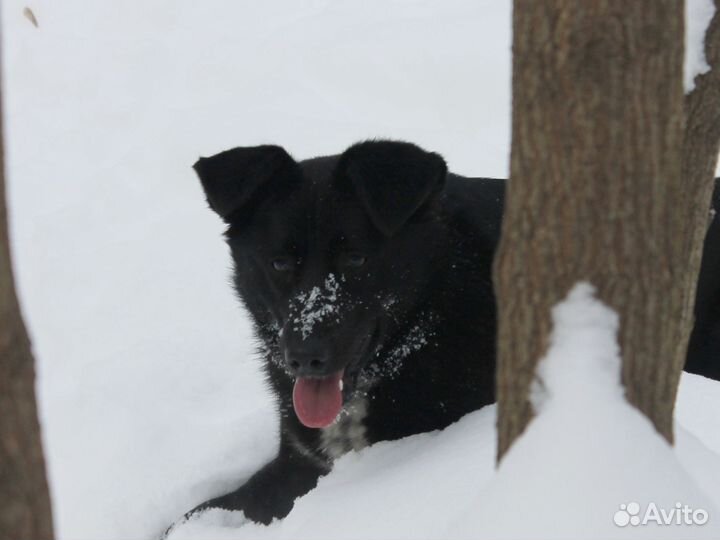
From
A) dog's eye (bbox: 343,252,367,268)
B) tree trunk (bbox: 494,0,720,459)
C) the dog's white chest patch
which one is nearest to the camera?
tree trunk (bbox: 494,0,720,459)

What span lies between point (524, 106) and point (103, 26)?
7.05 meters

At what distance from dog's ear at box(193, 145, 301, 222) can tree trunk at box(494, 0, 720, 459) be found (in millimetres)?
1635

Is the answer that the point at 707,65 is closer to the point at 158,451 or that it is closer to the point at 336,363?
the point at 336,363

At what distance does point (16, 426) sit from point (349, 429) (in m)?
2.18

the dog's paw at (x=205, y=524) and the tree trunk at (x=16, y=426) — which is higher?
the tree trunk at (x=16, y=426)

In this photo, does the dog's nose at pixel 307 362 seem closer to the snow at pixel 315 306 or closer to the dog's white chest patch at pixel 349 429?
the snow at pixel 315 306

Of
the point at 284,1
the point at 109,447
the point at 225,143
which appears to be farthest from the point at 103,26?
the point at 109,447

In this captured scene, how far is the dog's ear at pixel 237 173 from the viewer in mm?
3396

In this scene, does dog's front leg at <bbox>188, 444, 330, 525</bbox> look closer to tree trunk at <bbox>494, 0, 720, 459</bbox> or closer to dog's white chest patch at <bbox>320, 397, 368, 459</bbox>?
dog's white chest patch at <bbox>320, 397, 368, 459</bbox>

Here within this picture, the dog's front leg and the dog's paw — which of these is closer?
the dog's paw

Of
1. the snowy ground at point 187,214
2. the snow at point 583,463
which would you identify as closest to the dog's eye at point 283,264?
the snowy ground at point 187,214

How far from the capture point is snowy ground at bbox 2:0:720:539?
2.98 m

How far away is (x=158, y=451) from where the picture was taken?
13.1 feet

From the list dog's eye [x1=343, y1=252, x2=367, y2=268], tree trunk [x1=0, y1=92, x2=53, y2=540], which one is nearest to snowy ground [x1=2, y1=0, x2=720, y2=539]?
dog's eye [x1=343, y1=252, x2=367, y2=268]
